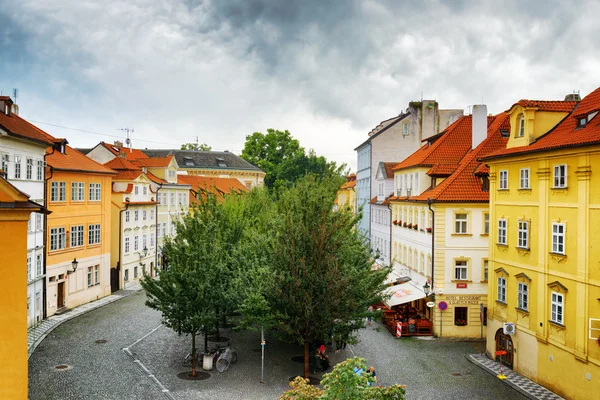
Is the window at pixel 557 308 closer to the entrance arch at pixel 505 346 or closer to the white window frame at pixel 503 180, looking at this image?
the entrance arch at pixel 505 346

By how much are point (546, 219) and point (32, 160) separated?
80.3ft

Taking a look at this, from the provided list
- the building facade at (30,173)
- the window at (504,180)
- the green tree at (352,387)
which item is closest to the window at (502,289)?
the window at (504,180)

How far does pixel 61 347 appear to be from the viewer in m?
26.2

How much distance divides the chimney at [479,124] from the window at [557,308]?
1429cm

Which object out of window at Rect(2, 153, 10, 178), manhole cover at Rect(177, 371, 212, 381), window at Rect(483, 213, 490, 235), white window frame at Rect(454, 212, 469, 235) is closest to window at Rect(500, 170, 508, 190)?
window at Rect(483, 213, 490, 235)

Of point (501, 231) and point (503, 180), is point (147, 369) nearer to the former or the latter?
point (501, 231)

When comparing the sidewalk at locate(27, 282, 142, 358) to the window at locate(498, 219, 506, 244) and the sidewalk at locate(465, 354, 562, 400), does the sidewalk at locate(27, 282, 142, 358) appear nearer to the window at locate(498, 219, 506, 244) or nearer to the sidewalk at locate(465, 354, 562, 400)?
the sidewalk at locate(465, 354, 562, 400)

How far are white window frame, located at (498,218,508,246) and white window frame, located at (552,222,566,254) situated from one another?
350 cm

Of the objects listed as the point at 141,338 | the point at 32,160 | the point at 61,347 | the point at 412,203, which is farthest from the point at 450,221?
the point at 32,160

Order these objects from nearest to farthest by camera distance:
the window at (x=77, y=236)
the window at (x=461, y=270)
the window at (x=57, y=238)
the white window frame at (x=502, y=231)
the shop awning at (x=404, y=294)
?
the white window frame at (x=502, y=231) < the window at (x=461, y=270) < the shop awning at (x=404, y=294) < the window at (x=57, y=238) < the window at (x=77, y=236)

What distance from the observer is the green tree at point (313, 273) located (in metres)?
20.8

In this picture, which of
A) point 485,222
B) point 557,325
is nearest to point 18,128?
point 485,222

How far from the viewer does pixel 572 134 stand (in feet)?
68.9

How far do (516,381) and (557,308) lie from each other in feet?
11.9
